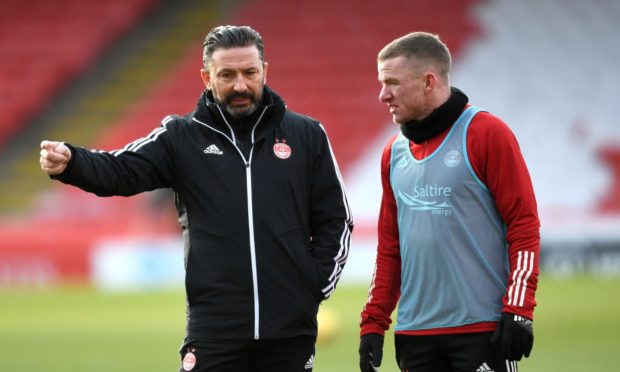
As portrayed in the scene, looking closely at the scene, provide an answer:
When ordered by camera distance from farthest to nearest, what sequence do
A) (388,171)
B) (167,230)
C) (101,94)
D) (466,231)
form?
1. (101,94)
2. (167,230)
3. (388,171)
4. (466,231)

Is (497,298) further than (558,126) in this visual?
No

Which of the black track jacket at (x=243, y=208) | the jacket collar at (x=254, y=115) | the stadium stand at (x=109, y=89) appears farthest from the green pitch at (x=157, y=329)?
the stadium stand at (x=109, y=89)

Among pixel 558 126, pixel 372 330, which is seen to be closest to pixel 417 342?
pixel 372 330

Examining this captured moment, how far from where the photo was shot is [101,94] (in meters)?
24.7

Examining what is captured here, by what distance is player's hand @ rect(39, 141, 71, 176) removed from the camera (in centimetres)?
445

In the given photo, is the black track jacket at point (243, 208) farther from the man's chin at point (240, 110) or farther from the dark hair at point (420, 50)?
the dark hair at point (420, 50)

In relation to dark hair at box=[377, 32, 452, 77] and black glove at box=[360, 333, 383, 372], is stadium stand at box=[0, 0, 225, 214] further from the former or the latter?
dark hair at box=[377, 32, 452, 77]

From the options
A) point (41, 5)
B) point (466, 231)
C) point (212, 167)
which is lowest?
point (466, 231)

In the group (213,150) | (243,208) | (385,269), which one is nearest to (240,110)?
(213,150)

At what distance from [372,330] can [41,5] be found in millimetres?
22637

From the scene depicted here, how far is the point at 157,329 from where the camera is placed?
43.4 ft

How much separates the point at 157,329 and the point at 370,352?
8.64 meters

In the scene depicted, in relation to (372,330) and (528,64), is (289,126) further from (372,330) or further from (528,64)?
(528,64)

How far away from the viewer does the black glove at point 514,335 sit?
14.4 ft
